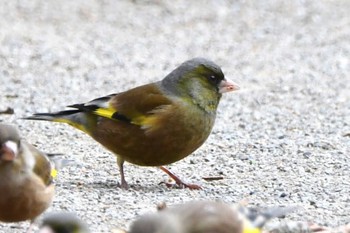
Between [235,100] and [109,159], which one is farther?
[235,100]

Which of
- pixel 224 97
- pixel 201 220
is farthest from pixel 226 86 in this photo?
pixel 224 97

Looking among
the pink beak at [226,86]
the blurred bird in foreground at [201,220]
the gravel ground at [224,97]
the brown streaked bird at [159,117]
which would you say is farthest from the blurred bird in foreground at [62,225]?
the pink beak at [226,86]

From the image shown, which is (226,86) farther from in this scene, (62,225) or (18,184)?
(62,225)

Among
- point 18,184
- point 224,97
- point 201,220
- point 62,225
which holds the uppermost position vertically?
point 201,220

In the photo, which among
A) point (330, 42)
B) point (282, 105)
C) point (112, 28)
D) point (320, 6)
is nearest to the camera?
point (282, 105)

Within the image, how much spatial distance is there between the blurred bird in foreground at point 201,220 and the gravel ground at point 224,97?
1482 millimetres

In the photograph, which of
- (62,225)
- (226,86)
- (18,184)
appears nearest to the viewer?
(62,225)

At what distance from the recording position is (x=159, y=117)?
941 cm

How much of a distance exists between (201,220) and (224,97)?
742 cm

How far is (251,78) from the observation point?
14.9 metres

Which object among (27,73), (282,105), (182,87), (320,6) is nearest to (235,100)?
(282,105)

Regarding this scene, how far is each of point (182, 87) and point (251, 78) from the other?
5.24 meters

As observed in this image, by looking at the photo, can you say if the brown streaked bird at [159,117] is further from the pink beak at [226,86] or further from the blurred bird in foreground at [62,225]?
the blurred bird in foreground at [62,225]

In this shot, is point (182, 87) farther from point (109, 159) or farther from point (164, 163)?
point (109, 159)
